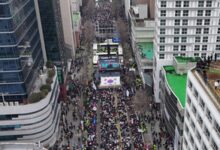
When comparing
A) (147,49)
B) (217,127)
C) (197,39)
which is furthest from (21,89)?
(147,49)

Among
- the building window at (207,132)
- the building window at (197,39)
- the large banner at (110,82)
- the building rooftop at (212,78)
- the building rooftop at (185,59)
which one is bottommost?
the large banner at (110,82)

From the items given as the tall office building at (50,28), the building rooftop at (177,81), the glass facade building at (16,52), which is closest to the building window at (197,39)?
the building rooftop at (177,81)

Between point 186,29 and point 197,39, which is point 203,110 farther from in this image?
point 197,39

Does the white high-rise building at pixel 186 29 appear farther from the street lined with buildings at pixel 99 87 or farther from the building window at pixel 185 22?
the street lined with buildings at pixel 99 87

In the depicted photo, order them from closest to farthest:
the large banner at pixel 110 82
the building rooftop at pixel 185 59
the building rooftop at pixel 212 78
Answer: the building rooftop at pixel 212 78, the building rooftop at pixel 185 59, the large banner at pixel 110 82

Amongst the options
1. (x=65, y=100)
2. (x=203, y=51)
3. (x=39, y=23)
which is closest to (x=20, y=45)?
(x=39, y=23)
